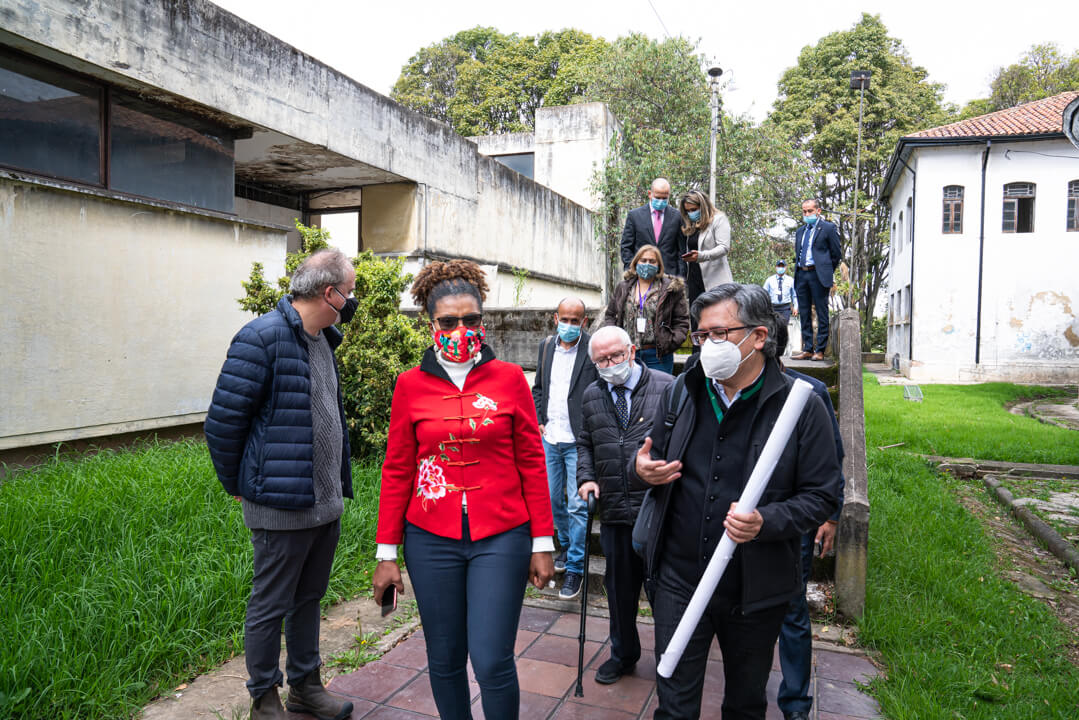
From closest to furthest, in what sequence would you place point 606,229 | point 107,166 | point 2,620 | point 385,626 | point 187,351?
point 2,620 → point 385,626 → point 107,166 → point 187,351 → point 606,229

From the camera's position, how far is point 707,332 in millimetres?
2697

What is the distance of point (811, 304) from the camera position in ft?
29.9

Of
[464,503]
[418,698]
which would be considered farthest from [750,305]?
[418,698]

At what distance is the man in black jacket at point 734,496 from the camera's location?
254 centimetres

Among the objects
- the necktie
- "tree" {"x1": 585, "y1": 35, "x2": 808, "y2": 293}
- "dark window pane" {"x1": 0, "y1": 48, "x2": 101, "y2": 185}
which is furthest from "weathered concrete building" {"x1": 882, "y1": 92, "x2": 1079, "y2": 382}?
"dark window pane" {"x1": 0, "y1": 48, "x2": 101, "y2": 185}

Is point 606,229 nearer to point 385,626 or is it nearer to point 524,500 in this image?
point 385,626

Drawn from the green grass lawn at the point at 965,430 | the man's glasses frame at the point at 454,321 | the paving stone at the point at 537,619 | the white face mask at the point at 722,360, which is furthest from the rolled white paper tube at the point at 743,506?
the green grass lawn at the point at 965,430

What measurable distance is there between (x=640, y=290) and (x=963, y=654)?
358 cm

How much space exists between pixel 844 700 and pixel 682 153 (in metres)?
18.1

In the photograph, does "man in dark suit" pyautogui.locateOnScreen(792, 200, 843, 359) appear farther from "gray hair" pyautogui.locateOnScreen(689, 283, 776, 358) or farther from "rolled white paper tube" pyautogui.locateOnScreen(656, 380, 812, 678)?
"rolled white paper tube" pyautogui.locateOnScreen(656, 380, 812, 678)

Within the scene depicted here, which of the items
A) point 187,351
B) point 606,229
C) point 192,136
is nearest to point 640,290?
point 187,351

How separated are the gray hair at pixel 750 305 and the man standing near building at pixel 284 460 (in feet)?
5.40

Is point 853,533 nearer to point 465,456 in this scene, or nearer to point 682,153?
point 465,456

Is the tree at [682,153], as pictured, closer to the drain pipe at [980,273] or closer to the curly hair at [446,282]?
the drain pipe at [980,273]
